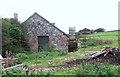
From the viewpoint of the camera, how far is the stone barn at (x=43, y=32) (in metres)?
31.1

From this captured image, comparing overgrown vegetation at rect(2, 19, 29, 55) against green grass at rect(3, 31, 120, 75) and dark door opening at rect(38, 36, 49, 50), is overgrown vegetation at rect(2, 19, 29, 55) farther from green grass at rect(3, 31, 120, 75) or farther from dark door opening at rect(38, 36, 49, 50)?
green grass at rect(3, 31, 120, 75)

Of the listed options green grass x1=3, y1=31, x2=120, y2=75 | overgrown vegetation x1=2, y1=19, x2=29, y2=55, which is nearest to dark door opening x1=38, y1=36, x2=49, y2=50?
overgrown vegetation x1=2, y1=19, x2=29, y2=55

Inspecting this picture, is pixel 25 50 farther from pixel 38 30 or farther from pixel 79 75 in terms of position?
pixel 79 75

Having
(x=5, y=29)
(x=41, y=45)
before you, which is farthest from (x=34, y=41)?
(x=5, y=29)

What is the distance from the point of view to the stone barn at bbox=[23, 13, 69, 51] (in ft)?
102

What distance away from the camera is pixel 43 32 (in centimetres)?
3150

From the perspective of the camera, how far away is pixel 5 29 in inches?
1022

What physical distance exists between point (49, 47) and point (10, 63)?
12743 millimetres

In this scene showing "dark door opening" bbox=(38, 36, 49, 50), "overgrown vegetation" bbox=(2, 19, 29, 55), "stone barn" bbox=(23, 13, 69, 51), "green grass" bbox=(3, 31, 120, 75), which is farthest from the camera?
"dark door opening" bbox=(38, 36, 49, 50)

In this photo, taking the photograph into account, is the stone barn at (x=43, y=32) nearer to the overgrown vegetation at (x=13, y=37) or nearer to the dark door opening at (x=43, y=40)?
the dark door opening at (x=43, y=40)

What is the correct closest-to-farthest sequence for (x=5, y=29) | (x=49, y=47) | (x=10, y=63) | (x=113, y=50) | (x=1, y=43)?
(x=10, y=63), (x=113, y=50), (x=1, y=43), (x=5, y=29), (x=49, y=47)

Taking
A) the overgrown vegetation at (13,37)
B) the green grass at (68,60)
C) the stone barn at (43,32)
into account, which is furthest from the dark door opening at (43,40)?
the green grass at (68,60)

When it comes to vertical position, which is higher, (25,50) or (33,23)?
(33,23)

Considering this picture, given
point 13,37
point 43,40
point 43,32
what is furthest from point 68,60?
point 43,40
